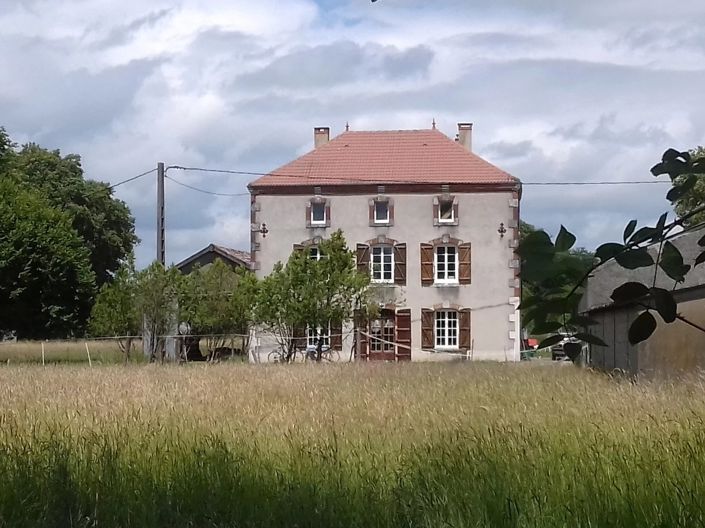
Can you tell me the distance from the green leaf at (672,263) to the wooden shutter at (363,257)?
43131mm

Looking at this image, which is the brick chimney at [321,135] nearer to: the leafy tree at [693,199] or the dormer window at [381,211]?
the dormer window at [381,211]

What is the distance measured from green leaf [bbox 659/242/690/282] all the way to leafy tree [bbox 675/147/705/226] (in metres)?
0.12

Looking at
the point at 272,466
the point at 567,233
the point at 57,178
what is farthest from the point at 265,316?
the point at 567,233

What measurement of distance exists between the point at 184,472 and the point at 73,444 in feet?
5.48

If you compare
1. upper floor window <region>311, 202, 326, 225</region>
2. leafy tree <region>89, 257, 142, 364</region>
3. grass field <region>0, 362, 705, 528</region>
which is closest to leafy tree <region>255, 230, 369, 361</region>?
leafy tree <region>89, 257, 142, 364</region>

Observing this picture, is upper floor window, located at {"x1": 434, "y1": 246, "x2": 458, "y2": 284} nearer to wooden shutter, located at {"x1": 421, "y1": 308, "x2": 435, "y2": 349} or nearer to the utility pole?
wooden shutter, located at {"x1": 421, "y1": 308, "x2": 435, "y2": 349}

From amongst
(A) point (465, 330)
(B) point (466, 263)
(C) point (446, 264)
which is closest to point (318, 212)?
(C) point (446, 264)

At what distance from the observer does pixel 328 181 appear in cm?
4712

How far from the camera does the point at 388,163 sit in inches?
1908

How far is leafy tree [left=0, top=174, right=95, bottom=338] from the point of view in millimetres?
43312

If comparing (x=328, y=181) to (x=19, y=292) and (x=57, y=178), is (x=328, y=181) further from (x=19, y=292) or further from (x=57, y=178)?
(x=57, y=178)

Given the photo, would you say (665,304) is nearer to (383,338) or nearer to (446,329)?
(383,338)

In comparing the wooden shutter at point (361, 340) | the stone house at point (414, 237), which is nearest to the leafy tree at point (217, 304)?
the wooden shutter at point (361, 340)

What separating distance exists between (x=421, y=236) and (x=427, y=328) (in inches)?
164
